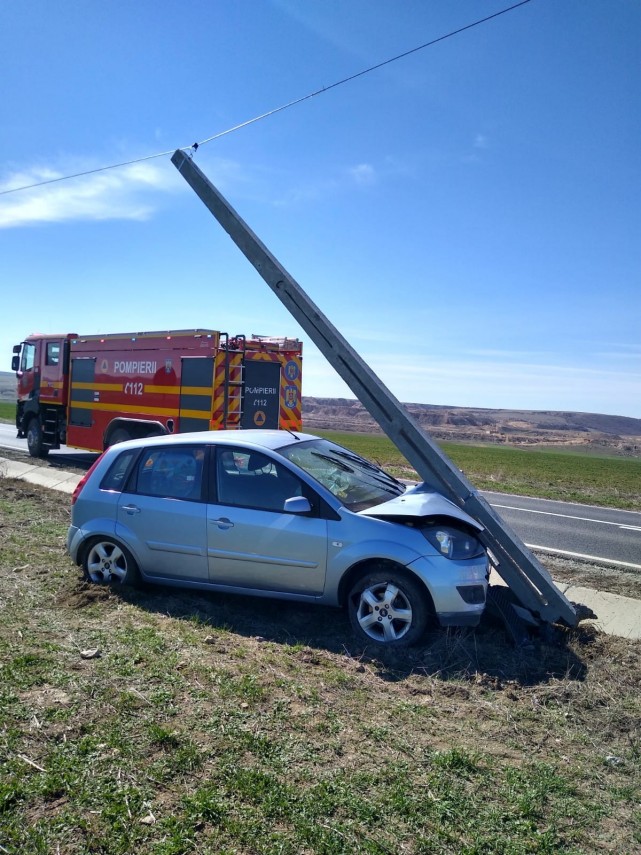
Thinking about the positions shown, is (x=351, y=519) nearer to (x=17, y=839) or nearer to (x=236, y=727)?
(x=236, y=727)

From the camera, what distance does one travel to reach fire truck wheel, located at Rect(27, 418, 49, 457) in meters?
18.3

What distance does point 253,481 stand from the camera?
19.4ft

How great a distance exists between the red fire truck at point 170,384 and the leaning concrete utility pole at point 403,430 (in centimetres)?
548

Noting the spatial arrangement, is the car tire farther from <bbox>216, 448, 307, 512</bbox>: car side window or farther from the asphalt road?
the asphalt road

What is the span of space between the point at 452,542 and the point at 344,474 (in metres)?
1.25

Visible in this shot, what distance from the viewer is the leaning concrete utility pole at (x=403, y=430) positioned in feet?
18.7

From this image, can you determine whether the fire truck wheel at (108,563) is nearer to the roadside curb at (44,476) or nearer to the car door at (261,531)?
the car door at (261,531)

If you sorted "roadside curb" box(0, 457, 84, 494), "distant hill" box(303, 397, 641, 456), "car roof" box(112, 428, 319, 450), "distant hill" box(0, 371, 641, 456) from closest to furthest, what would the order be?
"car roof" box(112, 428, 319, 450), "roadside curb" box(0, 457, 84, 494), "distant hill" box(0, 371, 641, 456), "distant hill" box(303, 397, 641, 456)

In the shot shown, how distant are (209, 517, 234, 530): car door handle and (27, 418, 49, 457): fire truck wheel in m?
13.9

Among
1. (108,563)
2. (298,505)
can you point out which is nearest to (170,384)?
(108,563)

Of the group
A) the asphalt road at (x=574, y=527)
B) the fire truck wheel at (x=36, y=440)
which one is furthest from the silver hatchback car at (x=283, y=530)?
the fire truck wheel at (x=36, y=440)

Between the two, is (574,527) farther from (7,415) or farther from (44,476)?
(7,415)

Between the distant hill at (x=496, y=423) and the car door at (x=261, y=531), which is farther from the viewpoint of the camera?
the distant hill at (x=496, y=423)

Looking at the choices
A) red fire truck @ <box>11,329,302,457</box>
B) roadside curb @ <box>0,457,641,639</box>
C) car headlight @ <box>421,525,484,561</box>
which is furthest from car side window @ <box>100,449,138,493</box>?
red fire truck @ <box>11,329,302,457</box>
